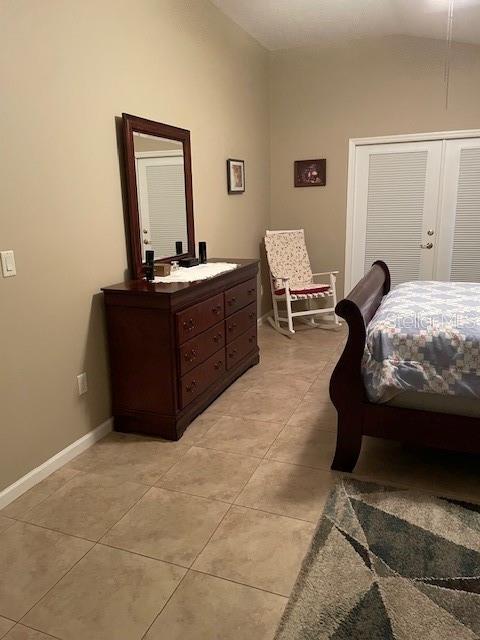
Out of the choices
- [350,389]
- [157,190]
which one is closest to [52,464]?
[350,389]

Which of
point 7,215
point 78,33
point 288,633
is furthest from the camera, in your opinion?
point 78,33

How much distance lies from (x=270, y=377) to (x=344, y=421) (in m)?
1.41

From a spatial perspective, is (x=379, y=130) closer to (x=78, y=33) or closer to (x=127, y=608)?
(x=78, y=33)

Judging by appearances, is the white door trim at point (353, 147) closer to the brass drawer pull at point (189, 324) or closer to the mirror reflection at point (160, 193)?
the mirror reflection at point (160, 193)

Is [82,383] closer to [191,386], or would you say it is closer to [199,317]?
[191,386]

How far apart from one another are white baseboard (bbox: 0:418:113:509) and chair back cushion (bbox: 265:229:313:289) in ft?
8.42

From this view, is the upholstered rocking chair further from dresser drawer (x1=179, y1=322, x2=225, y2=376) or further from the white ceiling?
the white ceiling

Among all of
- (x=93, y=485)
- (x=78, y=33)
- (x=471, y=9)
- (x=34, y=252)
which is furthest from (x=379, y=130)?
(x=93, y=485)

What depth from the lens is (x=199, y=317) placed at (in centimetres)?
294

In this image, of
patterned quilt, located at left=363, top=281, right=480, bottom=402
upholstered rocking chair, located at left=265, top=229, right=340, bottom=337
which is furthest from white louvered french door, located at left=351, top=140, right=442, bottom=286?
patterned quilt, located at left=363, top=281, right=480, bottom=402

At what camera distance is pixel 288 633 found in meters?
1.52

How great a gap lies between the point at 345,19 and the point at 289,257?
2.15m

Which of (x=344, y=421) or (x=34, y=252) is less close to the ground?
(x=34, y=252)

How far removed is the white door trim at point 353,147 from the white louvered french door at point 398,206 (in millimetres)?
42
